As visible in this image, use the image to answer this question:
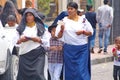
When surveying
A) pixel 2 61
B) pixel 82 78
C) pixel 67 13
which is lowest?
pixel 82 78

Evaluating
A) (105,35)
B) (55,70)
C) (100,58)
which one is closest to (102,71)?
(100,58)

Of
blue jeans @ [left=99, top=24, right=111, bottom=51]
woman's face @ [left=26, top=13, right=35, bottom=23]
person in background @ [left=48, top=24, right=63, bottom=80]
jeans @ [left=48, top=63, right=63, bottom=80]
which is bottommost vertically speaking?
blue jeans @ [left=99, top=24, right=111, bottom=51]

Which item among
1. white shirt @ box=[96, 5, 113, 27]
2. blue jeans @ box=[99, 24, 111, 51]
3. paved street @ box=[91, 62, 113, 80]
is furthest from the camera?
blue jeans @ box=[99, 24, 111, 51]

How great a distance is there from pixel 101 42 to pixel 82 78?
6719 mm

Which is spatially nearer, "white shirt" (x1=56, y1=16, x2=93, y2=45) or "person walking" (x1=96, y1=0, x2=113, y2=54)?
"white shirt" (x1=56, y1=16, x2=93, y2=45)

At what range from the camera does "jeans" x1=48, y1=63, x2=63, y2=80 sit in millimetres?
8922

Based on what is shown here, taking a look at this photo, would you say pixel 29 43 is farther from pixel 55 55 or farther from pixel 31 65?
pixel 55 55

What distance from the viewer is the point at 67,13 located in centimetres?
871

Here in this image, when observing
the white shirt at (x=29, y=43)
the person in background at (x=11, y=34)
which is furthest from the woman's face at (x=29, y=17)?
the person in background at (x=11, y=34)

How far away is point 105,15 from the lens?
14969mm

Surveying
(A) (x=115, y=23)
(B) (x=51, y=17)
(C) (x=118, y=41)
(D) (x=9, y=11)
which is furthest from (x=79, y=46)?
(A) (x=115, y=23)

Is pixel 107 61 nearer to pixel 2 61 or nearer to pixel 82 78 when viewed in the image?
pixel 82 78

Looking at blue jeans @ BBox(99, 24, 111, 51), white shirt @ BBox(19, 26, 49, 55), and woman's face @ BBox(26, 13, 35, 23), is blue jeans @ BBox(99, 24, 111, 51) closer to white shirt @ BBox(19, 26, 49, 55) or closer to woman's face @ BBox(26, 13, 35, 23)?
white shirt @ BBox(19, 26, 49, 55)

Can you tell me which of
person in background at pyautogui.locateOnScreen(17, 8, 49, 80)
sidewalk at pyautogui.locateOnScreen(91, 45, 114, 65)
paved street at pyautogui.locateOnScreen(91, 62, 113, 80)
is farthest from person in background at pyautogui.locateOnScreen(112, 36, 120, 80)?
sidewalk at pyautogui.locateOnScreen(91, 45, 114, 65)
